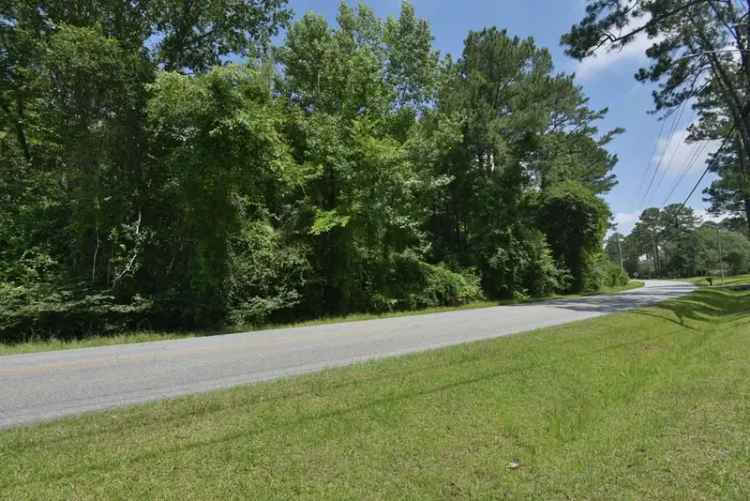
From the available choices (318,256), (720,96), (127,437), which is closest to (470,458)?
(127,437)

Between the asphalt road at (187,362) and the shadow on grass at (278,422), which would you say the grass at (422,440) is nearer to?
the shadow on grass at (278,422)

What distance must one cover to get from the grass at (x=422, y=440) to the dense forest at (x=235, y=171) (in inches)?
317

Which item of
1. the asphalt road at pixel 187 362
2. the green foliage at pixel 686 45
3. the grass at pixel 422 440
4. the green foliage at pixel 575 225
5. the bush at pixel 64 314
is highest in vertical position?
the green foliage at pixel 686 45

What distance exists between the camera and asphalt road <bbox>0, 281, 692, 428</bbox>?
5035mm

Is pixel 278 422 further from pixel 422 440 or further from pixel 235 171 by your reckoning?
pixel 235 171

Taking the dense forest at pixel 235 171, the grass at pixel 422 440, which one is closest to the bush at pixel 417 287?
the dense forest at pixel 235 171

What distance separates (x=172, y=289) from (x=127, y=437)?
9062 millimetres

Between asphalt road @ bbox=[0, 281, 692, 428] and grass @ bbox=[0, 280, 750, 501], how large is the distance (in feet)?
2.39

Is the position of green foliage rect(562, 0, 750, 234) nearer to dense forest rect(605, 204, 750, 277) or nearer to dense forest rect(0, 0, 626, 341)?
dense forest rect(0, 0, 626, 341)

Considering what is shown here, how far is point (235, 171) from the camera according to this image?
12.0 metres

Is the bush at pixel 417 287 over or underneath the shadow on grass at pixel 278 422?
over

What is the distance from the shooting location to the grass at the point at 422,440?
2.80 metres

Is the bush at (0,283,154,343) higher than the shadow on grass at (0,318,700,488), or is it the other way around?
the bush at (0,283,154,343)

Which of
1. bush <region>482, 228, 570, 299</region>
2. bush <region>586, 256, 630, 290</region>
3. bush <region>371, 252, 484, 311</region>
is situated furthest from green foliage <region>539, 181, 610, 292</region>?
bush <region>371, 252, 484, 311</region>
